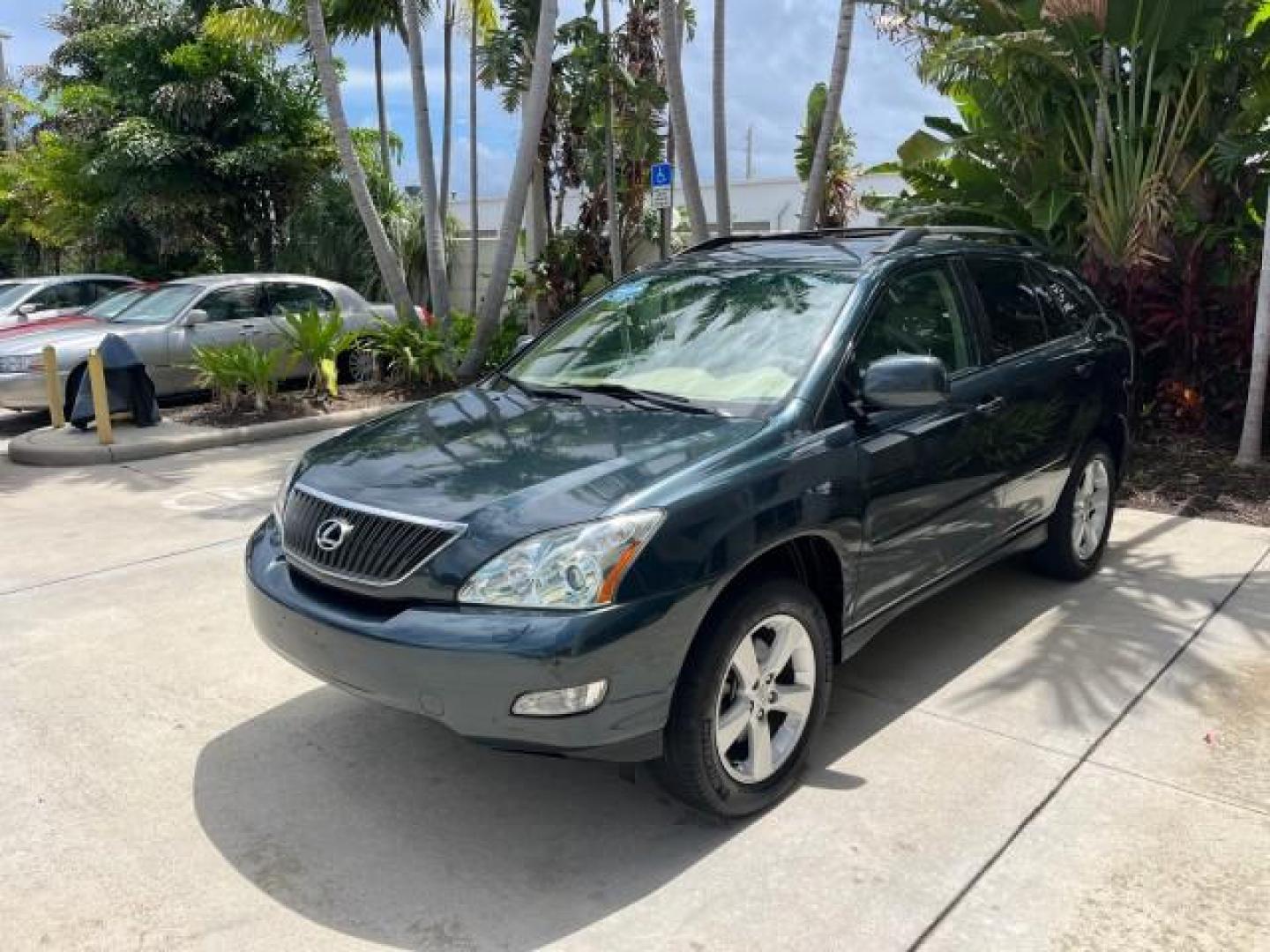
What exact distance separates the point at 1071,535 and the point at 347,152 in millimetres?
9261

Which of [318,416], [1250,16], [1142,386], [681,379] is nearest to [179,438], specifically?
[318,416]

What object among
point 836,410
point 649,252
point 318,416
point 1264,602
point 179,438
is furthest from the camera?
point 649,252

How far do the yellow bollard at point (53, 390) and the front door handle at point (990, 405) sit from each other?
859 centimetres

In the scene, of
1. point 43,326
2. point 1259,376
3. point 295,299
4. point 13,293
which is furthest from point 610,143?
point 1259,376

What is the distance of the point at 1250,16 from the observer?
26.2 ft

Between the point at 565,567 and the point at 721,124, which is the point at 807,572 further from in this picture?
the point at 721,124

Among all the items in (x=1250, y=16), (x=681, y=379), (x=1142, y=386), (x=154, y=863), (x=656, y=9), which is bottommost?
(x=154, y=863)

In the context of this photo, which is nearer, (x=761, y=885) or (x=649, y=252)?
(x=761, y=885)

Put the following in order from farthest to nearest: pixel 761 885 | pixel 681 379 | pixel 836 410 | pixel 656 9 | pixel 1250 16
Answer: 1. pixel 656 9
2. pixel 1250 16
3. pixel 681 379
4. pixel 836 410
5. pixel 761 885

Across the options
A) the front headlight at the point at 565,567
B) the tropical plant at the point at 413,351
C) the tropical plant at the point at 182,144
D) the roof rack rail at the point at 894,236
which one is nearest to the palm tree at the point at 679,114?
the tropical plant at the point at 413,351

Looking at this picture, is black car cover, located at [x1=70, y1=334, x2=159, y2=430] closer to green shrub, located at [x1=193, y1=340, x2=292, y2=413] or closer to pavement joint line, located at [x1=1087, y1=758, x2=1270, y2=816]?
green shrub, located at [x1=193, y1=340, x2=292, y2=413]

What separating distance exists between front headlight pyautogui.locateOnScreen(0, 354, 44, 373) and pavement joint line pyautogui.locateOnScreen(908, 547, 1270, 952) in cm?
993

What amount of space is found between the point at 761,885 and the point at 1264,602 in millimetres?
3496

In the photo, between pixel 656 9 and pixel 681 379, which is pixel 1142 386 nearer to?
pixel 681 379
